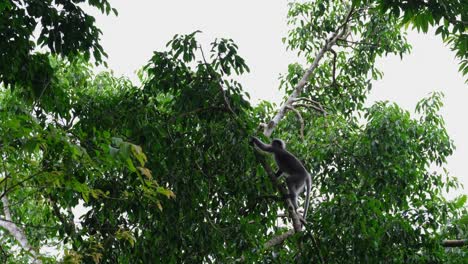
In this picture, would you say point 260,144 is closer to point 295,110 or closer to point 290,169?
point 290,169

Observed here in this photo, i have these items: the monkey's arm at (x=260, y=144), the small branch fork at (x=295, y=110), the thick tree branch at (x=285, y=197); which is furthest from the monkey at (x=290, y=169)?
the thick tree branch at (x=285, y=197)

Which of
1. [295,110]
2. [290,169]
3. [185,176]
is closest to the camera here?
[185,176]

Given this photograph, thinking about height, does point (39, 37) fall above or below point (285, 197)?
above

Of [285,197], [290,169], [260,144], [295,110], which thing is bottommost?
[285,197]

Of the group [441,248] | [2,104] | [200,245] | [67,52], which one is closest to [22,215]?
[2,104]

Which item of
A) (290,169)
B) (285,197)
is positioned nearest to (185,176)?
(285,197)

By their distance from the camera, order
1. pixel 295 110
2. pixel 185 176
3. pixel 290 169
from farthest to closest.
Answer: pixel 295 110
pixel 290 169
pixel 185 176

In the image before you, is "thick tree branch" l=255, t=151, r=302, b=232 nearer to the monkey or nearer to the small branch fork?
the small branch fork

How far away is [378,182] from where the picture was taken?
364 inches

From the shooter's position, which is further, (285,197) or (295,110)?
(295,110)

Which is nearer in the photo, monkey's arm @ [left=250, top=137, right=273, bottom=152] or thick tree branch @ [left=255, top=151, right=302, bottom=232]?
thick tree branch @ [left=255, top=151, right=302, bottom=232]

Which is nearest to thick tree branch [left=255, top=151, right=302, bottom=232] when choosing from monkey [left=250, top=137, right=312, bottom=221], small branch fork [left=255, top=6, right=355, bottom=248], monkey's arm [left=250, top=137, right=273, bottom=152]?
small branch fork [left=255, top=6, right=355, bottom=248]

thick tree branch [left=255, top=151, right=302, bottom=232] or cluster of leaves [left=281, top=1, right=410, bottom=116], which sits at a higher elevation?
cluster of leaves [left=281, top=1, right=410, bottom=116]

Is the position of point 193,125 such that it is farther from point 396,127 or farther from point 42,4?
point 396,127
